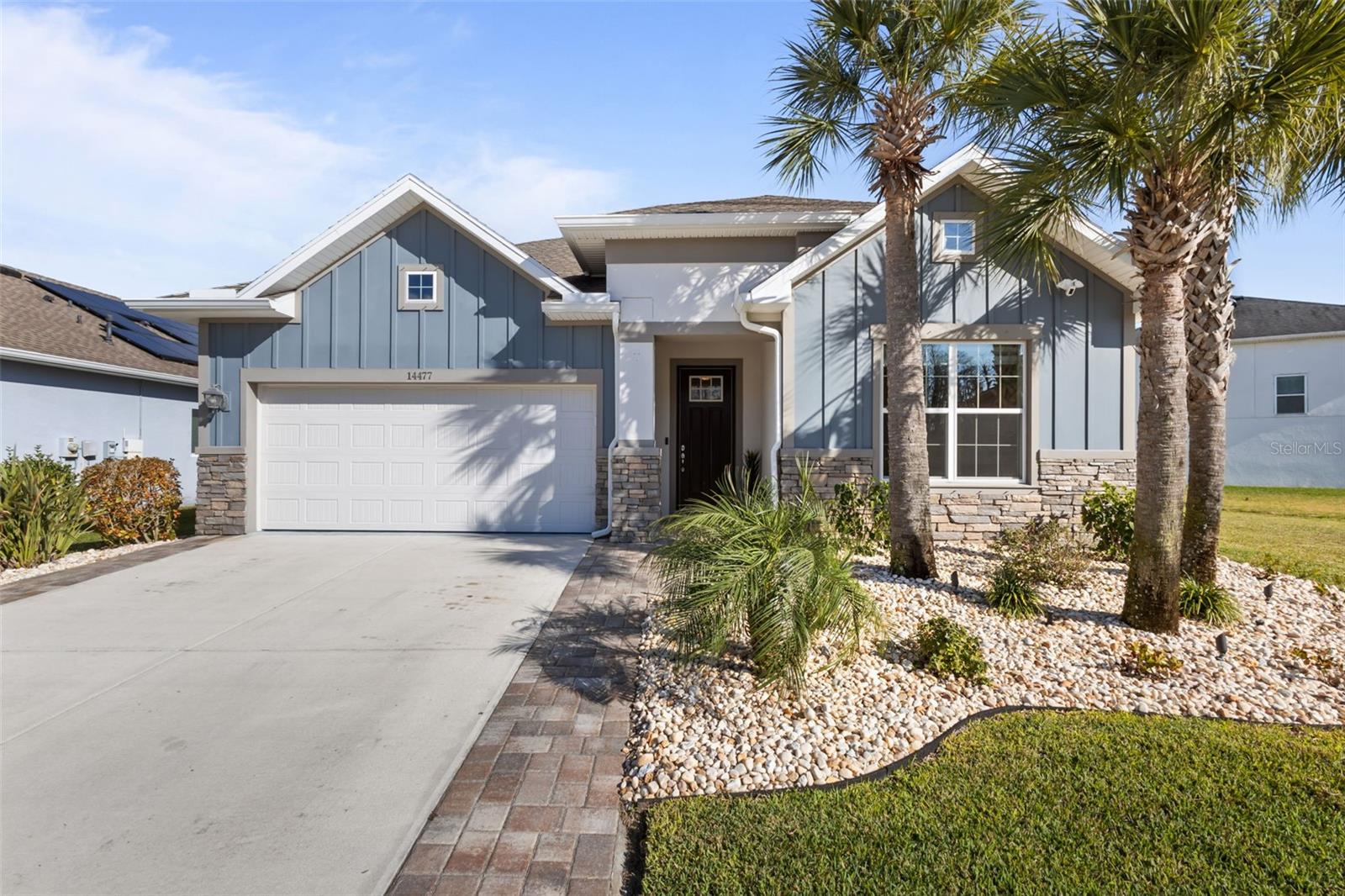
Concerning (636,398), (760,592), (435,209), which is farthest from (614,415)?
(760,592)

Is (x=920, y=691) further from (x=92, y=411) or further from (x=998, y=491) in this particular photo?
(x=92, y=411)

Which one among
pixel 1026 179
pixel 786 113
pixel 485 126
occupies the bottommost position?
pixel 1026 179

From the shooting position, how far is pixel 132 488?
368 inches

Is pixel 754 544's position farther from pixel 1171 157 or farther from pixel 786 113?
pixel 786 113

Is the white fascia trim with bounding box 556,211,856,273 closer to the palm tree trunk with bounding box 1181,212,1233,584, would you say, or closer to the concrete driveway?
the palm tree trunk with bounding box 1181,212,1233,584

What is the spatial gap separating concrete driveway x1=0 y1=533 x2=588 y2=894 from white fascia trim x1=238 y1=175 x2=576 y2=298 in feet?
14.7

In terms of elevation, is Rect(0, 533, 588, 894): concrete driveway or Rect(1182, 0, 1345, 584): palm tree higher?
Rect(1182, 0, 1345, 584): palm tree

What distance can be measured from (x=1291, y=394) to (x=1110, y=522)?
15.8 meters

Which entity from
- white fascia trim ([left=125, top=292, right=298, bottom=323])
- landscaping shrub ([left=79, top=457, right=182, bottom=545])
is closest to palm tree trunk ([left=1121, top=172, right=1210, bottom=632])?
white fascia trim ([left=125, top=292, right=298, bottom=323])

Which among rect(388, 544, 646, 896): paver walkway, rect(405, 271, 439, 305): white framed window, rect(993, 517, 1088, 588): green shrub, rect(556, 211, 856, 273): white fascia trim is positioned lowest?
rect(388, 544, 646, 896): paver walkway

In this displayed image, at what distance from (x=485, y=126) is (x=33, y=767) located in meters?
10.1

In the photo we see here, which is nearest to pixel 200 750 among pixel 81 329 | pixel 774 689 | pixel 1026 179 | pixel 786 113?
pixel 774 689

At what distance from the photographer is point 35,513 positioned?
799 cm

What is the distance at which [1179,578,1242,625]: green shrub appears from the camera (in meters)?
5.62
